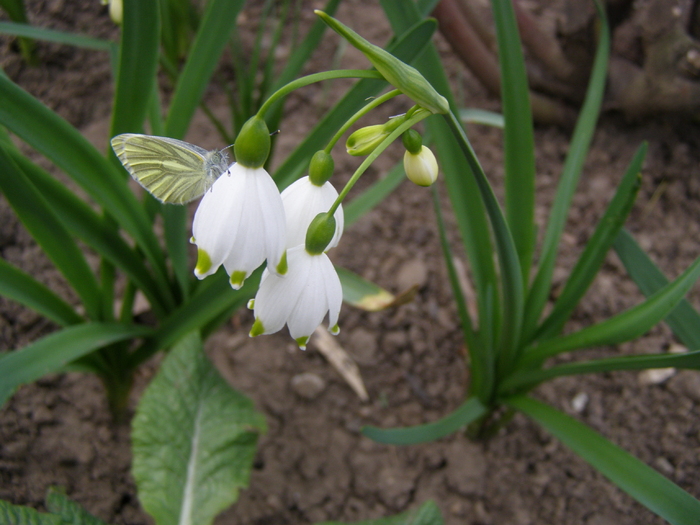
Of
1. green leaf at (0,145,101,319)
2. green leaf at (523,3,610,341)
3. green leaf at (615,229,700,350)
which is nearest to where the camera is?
green leaf at (0,145,101,319)

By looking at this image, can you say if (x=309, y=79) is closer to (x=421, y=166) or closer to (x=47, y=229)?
(x=421, y=166)

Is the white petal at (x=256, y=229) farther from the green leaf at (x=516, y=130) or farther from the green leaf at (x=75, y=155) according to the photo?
the green leaf at (x=516, y=130)

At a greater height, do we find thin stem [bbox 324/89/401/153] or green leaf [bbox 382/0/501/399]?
thin stem [bbox 324/89/401/153]

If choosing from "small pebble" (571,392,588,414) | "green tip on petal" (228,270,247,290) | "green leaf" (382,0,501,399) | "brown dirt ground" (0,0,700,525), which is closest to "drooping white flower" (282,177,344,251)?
"green tip on petal" (228,270,247,290)

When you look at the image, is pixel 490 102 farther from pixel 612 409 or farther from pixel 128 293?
pixel 128 293

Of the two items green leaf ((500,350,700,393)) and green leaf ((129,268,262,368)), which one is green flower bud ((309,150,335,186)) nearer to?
green leaf ((129,268,262,368))

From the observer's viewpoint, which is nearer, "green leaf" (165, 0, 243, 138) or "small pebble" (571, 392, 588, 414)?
"green leaf" (165, 0, 243, 138)

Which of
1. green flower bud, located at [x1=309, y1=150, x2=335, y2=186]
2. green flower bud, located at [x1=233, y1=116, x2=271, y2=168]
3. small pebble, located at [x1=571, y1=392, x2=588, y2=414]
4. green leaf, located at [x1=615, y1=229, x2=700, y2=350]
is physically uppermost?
green flower bud, located at [x1=233, y1=116, x2=271, y2=168]
